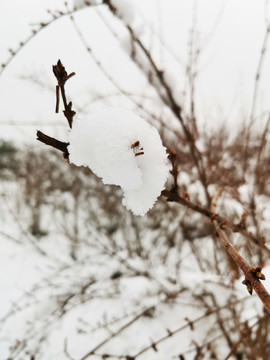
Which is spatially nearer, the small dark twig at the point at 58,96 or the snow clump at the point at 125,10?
the small dark twig at the point at 58,96

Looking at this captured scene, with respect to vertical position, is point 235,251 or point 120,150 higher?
point 120,150

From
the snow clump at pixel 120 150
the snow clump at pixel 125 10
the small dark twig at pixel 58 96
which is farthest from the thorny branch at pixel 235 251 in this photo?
the snow clump at pixel 125 10

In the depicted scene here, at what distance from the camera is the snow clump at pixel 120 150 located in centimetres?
43

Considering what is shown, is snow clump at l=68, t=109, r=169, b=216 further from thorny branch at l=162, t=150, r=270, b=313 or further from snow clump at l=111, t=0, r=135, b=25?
snow clump at l=111, t=0, r=135, b=25

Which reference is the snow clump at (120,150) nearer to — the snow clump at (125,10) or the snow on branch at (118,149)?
the snow on branch at (118,149)

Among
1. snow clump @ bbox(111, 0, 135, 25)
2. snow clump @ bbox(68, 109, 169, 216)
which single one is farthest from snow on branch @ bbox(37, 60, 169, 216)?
snow clump @ bbox(111, 0, 135, 25)

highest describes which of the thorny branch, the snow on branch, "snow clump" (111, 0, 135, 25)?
"snow clump" (111, 0, 135, 25)

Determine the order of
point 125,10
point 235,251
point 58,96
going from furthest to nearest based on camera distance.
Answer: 1. point 125,10
2. point 235,251
3. point 58,96

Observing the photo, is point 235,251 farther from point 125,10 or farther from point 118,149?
point 125,10

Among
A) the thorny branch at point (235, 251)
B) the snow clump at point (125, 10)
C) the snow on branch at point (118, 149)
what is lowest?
the thorny branch at point (235, 251)

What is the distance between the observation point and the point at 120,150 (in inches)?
17.3

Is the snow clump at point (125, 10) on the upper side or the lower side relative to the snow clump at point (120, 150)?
upper

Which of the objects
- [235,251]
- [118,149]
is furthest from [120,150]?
[235,251]

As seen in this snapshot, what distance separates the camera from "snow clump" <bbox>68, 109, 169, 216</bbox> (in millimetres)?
434
